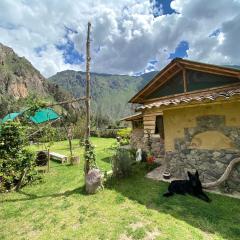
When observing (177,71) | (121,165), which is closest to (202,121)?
(121,165)

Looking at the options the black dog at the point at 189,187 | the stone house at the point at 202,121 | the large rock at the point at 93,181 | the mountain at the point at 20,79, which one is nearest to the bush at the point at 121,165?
the large rock at the point at 93,181

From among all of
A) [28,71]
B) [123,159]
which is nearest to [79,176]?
[123,159]

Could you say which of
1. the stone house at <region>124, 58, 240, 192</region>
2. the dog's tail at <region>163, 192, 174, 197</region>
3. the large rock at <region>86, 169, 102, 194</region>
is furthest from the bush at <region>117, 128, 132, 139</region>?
the dog's tail at <region>163, 192, 174, 197</region>

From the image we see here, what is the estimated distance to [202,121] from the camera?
22.3 feet

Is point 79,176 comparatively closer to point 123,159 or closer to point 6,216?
point 123,159

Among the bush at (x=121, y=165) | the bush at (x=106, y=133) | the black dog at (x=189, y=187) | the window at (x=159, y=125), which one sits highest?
the window at (x=159, y=125)

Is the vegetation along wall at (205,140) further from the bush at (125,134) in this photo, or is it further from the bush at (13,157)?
the bush at (125,134)

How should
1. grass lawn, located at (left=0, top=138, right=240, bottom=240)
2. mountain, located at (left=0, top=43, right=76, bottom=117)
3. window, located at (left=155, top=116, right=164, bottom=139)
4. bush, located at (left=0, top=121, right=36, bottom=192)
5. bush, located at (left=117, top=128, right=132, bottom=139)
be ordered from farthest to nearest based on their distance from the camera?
mountain, located at (left=0, top=43, right=76, bottom=117)
bush, located at (left=117, top=128, right=132, bottom=139)
window, located at (left=155, top=116, right=164, bottom=139)
bush, located at (left=0, top=121, right=36, bottom=192)
grass lawn, located at (left=0, top=138, right=240, bottom=240)

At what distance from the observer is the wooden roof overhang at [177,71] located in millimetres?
8983

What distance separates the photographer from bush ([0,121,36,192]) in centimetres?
753

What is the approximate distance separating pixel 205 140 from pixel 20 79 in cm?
12002

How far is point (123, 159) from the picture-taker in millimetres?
7863

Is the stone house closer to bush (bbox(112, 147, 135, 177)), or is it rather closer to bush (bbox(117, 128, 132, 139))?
bush (bbox(112, 147, 135, 177))

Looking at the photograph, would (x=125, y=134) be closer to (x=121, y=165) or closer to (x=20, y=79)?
(x=121, y=165)
